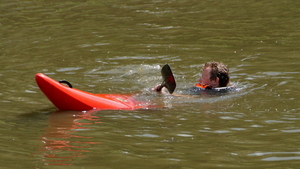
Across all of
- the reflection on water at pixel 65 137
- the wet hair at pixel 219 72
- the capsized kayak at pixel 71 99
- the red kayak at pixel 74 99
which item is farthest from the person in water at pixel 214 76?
the reflection on water at pixel 65 137

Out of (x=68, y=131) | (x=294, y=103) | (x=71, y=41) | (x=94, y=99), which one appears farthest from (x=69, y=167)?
(x=71, y=41)

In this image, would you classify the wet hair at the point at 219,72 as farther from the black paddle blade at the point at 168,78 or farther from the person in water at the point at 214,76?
the black paddle blade at the point at 168,78

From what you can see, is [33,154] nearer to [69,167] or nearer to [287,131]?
[69,167]

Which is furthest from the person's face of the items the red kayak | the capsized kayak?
the capsized kayak

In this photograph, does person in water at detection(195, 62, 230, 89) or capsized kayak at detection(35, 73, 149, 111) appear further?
person in water at detection(195, 62, 230, 89)

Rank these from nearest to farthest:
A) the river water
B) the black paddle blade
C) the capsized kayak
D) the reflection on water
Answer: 1. the reflection on water
2. the river water
3. the capsized kayak
4. the black paddle blade

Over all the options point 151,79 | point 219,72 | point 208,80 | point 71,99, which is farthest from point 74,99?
point 151,79

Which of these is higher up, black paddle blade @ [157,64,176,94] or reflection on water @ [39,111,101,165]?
black paddle blade @ [157,64,176,94]

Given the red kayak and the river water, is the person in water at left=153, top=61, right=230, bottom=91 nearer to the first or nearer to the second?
the river water

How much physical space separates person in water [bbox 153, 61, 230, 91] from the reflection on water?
2.17 m

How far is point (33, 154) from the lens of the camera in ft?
14.6

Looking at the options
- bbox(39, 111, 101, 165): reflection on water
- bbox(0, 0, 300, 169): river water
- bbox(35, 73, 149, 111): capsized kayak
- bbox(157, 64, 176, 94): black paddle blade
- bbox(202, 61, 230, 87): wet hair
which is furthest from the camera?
bbox(202, 61, 230, 87): wet hair

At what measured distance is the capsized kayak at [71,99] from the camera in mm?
6469

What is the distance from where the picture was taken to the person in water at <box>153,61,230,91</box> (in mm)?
7691
